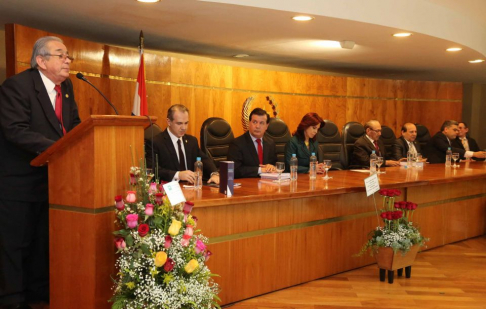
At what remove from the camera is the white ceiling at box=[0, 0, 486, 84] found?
14.6ft

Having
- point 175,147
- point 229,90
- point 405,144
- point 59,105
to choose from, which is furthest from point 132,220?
point 405,144

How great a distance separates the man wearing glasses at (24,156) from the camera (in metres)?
3.16

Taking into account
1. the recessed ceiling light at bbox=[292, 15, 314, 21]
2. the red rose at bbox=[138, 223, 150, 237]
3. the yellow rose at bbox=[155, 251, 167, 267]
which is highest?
the recessed ceiling light at bbox=[292, 15, 314, 21]

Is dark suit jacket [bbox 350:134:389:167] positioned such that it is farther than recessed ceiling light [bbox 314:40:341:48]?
Yes

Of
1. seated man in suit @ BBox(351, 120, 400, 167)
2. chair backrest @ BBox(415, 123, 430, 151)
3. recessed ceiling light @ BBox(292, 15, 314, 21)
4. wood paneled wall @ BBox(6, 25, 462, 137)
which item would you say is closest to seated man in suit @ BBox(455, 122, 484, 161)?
chair backrest @ BBox(415, 123, 430, 151)

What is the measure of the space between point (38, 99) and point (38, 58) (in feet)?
0.79

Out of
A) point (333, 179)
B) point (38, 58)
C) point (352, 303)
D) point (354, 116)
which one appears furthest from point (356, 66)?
point (38, 58)

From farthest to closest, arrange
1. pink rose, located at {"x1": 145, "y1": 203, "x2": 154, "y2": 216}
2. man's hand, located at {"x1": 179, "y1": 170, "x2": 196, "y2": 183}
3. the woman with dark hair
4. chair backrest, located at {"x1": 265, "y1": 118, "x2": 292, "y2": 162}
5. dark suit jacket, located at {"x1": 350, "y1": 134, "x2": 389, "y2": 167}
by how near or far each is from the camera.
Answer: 1. dark suit jacket, located at {"x1": 350, "y1": 134, "x2": 389, "y2": 167}
2. chair backrest, located at {"x1": 265, "y1": 118, "x2": 292, "y2": 162}
3. the woman with dark hair
4. man's hand, located at {"x1": 179, "y1": 170, "x2": 196, "y2": 183}
5. pink rose, located at {"x1": 145, "y1": 203, "x2": 154, "y2": 216}

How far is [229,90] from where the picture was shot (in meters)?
7.08

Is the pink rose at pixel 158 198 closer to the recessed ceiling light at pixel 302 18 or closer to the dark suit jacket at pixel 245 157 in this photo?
the dark suit jacket at pixel 245 157

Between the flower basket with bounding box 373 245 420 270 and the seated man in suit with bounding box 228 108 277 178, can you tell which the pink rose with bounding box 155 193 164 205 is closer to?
the flower basket with bounding box 373 245 420 270

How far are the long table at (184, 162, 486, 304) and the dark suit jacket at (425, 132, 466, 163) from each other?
2268mm

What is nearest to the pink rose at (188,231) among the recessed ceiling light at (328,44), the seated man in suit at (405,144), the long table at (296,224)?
the long table at (296,224)

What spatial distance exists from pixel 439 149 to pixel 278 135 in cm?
278
